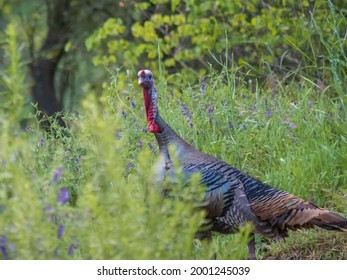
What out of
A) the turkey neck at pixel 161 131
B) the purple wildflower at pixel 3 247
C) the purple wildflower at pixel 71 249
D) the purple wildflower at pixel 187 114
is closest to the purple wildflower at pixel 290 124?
the purple wildflower at pixel 187 114

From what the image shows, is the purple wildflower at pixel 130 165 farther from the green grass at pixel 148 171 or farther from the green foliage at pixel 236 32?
the green foliage at pixel 236 32

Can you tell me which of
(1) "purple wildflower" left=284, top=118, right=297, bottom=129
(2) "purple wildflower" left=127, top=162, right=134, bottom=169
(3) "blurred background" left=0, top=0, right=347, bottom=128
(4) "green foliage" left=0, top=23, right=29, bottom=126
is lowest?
(3) "blurred background" left=0, top=0, right=347, bottom=128

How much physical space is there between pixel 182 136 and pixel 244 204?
1.49m

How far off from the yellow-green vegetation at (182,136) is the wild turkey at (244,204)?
0.18 m

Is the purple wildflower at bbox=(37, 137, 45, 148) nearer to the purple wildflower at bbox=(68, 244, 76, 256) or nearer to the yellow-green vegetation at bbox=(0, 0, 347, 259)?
the yellow-green vegetation at bbox=(0, 0, 347, 259)

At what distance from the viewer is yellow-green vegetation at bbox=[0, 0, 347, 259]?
9.34 ft

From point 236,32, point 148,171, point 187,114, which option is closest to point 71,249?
point 148,171

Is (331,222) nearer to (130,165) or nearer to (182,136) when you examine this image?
(130,165)

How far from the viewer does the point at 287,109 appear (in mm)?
6363

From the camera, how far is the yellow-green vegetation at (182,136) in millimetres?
2848

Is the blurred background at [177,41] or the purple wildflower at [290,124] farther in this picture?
the blurred background at [177,41]

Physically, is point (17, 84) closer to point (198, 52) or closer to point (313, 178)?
point (313, 178)

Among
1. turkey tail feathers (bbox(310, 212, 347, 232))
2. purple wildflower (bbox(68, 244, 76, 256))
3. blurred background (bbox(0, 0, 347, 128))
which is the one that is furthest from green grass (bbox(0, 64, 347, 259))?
turkey tail feathers (bbox(310, 212, 347, 232))

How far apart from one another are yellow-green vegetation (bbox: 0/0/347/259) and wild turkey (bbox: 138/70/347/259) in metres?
0.18
